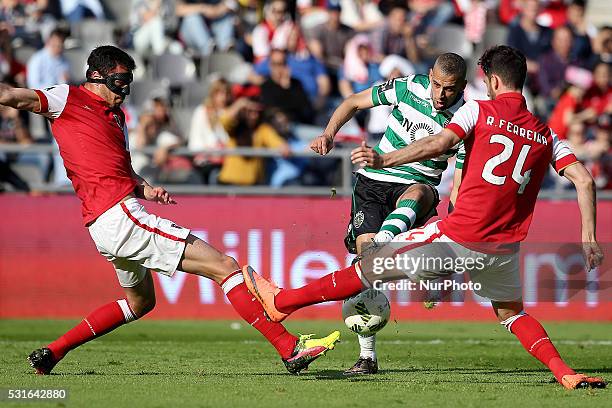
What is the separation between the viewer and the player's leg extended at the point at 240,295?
8.34 m

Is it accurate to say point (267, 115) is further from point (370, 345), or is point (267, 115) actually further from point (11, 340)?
point (370, 345)

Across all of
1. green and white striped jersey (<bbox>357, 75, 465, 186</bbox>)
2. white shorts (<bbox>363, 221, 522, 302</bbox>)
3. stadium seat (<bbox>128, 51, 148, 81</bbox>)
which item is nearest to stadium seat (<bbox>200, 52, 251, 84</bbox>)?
stadium seat (<bbox>128, 51, 148, 81</bbox>)

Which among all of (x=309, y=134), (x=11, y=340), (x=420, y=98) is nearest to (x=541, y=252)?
(x=309, y=134)

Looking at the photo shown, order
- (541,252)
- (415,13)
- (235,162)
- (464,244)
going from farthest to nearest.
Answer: (415,13), (235,162), (541,252), (464,244)

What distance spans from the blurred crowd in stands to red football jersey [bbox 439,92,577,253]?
6893 millimetres

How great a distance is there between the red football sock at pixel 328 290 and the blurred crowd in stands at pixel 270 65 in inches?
257

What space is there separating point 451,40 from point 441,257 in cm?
1208

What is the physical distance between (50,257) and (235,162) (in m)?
2.70

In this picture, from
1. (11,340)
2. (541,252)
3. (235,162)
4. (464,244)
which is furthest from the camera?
(235,162)

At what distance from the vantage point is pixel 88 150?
848 centimetres

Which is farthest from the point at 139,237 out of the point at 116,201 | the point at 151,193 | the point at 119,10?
the point at 119,10

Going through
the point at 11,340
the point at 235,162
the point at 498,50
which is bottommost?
the point at 11,340

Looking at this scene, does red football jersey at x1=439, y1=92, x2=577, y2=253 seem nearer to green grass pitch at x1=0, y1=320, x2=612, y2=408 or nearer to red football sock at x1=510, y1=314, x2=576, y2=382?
red football sock at x1=510, y1=314, x2=576, y2=382

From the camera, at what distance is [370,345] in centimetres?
938
